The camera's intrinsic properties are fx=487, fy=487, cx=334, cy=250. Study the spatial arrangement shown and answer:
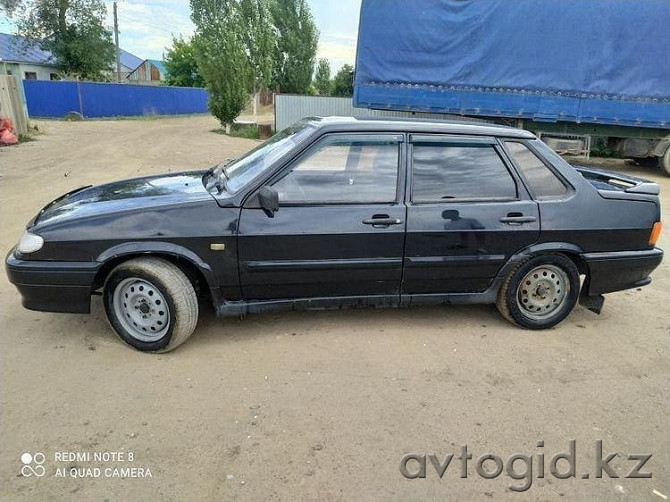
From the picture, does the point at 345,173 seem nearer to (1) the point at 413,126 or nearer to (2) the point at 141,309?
(1) the point at 413,126

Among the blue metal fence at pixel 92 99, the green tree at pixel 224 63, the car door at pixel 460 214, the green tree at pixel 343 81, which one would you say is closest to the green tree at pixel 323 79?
the green tree at pixel 343 81

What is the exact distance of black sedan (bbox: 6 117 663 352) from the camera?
127 inches

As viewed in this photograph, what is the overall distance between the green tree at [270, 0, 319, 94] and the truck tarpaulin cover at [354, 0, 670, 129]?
22.5 metres

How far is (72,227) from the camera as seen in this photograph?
10.4 feet

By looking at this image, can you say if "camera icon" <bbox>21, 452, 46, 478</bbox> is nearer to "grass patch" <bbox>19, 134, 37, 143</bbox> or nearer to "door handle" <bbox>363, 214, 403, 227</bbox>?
"door handle" <bbox>363, 214, 403, 227</bbox>

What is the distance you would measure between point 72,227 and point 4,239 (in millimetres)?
3109

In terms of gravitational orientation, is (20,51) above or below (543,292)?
above

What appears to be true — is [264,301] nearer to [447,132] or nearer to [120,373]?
[120,373]

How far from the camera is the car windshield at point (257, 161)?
3494 mm

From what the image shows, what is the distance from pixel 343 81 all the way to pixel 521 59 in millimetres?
26501

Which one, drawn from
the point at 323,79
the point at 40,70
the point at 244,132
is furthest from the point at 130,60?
the point at 244,132

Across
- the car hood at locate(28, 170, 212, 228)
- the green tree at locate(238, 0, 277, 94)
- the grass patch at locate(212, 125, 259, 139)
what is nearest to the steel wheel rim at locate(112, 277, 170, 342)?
the car hood at locate(28, 170, 212, 228)

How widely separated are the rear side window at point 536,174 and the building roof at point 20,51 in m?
42.7

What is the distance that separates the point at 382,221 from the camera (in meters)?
3.45
